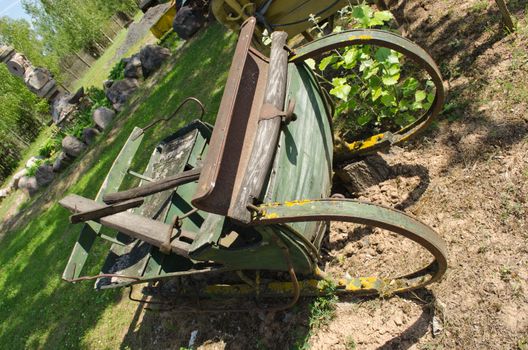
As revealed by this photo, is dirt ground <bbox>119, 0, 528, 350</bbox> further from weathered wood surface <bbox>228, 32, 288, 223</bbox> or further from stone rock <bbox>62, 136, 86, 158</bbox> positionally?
stone rock <bbox>62, 136, 86, 158</bbox>

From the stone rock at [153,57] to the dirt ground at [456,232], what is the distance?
32.8ft

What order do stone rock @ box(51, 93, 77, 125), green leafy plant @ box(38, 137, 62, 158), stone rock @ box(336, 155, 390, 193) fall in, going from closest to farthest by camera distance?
1. stone rock @ box(336, 155, 390, 193)
2. green leafy plant @ box(38, 137, 62, 158)
3. stone rock @ box(51, 93, 77, 125)

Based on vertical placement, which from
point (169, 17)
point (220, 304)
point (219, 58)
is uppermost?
point (169, 17)

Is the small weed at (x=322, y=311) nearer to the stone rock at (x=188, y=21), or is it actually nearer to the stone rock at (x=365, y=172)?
the stone rock at (x=365, y=172)

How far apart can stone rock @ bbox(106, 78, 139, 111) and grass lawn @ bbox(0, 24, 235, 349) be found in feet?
2.49

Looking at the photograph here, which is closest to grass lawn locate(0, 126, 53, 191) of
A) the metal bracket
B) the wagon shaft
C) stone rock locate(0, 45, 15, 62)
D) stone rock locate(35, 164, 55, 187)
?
stone rock locate(0, 45, 15, 62)

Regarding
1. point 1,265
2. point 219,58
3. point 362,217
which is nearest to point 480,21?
point 362,217

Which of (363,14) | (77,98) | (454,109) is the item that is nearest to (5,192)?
(77,98)

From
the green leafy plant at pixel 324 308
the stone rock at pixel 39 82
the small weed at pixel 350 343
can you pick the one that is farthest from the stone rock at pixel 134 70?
the small weed at pixel 350 343

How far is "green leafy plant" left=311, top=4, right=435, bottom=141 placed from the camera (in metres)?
3.64

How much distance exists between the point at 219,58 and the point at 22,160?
Result: 16.8 m

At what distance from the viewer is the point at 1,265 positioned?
985 cm

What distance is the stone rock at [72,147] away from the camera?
41.2ft

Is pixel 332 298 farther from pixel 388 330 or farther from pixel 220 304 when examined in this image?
pixel 220 304
